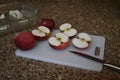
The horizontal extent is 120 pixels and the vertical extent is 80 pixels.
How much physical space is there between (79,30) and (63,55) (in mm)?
198

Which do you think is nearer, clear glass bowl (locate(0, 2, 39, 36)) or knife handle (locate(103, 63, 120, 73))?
knife handle (locate(103, 63, 120, 73))

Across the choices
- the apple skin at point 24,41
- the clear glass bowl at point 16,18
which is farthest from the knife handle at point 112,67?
the clear glass bowl at point 16,18

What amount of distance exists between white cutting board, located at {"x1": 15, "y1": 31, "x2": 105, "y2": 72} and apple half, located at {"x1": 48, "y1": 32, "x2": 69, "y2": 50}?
0.06 feet

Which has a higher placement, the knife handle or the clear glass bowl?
the clear glass bowl

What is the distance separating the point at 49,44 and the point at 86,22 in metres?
0.27

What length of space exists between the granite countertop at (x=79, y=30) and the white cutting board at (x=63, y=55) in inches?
0.6

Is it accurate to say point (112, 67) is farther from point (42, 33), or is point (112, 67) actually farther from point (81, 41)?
point (42, 33)

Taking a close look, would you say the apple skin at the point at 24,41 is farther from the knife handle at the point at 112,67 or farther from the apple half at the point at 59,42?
the knife handle at the point at 112,67

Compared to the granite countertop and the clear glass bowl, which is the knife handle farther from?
the clear glass bowl

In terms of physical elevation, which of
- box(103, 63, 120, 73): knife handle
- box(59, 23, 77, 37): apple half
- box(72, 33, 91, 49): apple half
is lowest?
box(103, 63, 120, 73): knife handle

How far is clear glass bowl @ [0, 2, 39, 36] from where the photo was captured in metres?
0.84

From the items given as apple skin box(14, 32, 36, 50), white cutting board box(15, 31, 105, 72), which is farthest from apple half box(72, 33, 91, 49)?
apple skin box(14, 32, 36, 50)

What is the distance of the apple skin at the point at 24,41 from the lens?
2.35 ft

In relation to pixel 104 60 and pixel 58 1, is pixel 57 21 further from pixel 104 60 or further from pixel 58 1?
pixel 104 60
